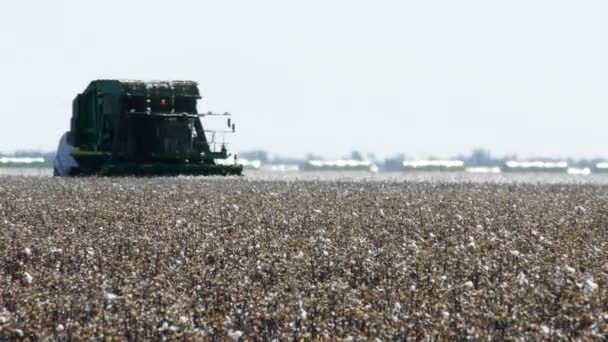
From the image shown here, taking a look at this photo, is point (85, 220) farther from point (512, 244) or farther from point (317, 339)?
point (317, 339)

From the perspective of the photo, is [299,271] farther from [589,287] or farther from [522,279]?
[589,287]

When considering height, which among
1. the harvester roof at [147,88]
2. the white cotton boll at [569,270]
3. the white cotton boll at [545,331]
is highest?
the harvester roof at [147,88]

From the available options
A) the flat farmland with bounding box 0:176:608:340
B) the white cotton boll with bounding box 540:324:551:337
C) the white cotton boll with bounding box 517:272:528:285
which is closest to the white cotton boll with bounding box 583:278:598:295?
the flat farmland with bounding box 0:176:608:340

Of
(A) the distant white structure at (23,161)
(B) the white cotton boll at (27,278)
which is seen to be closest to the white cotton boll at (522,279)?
(B) the white cotton boll at (27,278)

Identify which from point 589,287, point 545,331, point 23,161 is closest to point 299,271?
point 589,287

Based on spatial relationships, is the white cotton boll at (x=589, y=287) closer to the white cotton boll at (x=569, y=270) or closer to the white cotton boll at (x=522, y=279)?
the white cotton boll at (x=522, y=279)

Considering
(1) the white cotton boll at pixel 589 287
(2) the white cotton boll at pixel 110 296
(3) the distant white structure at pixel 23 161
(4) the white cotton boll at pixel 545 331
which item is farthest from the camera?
(3) the distant white structure at pixel 23 161

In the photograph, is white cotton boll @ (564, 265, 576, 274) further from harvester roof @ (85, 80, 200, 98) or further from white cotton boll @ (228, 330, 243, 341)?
harvester roof @ (85, 80, 200, 98)
